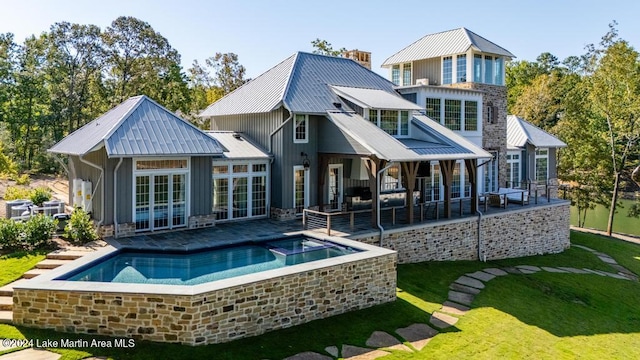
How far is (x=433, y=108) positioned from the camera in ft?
69.1

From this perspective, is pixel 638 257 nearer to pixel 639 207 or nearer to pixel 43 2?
pixel 639 207

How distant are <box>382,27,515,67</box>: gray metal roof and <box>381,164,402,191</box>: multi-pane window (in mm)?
7167

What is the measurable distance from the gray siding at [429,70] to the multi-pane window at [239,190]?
37.8 ft

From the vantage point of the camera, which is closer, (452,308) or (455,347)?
(455,347)

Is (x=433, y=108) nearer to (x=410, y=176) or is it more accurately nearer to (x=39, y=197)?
(x=410, y=176)

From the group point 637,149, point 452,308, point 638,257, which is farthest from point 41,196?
point 637,149

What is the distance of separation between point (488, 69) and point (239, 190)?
14.7 meters

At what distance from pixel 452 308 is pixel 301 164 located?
7.87 meters

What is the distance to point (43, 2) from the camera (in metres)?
17.0

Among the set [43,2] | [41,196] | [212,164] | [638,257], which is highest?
[43,2]

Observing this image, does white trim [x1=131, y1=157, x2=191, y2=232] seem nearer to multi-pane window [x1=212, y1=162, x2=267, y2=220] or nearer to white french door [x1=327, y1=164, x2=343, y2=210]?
multi-pane window [x1=212, y1=162, x2=267, y2=220]

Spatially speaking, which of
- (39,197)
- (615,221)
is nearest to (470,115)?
(39,197)

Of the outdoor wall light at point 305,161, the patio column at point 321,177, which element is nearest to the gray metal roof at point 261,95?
the outdoor wall light at point 305,161

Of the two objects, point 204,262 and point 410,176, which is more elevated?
point 410,176
